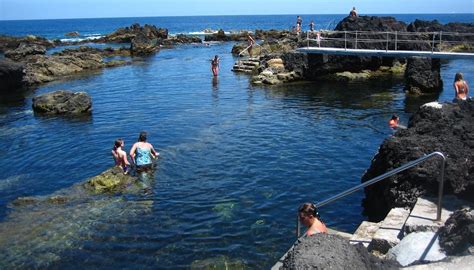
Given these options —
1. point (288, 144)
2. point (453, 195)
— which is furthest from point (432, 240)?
point (288, 144)

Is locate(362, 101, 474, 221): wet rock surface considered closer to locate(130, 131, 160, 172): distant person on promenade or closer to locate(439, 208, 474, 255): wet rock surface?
locate(439, 208, 474, 255): wet rock surface

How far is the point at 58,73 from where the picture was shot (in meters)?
50.2

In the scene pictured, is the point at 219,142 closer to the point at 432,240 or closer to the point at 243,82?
the point at 432,240

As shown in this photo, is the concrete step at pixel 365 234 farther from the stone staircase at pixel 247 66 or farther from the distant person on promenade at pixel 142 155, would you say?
the stone staircase at pixel 247 66

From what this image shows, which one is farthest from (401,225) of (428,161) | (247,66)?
(247,66)

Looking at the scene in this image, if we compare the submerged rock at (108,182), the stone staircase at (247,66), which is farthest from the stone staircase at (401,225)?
the stone staircase at (247,66)

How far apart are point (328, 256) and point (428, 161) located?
6678 millimetres

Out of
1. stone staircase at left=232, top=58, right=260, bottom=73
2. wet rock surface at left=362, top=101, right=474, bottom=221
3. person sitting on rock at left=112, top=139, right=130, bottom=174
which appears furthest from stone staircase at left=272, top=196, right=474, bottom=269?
stone staircase at left=232, top=58, right=260, bottom=73

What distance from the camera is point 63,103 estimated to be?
31.0 meters

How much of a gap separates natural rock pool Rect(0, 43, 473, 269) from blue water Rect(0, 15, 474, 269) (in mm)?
57

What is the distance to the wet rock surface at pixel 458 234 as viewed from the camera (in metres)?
7.73

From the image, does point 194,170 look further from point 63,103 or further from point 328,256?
point 63,103

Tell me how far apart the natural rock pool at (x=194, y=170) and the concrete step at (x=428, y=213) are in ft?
10.7

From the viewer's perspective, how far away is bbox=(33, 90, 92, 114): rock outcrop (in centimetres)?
3084
